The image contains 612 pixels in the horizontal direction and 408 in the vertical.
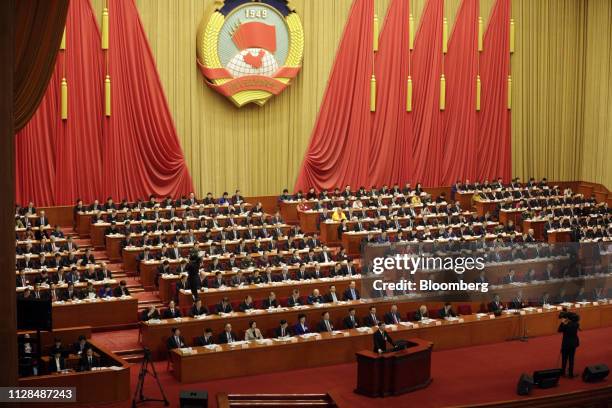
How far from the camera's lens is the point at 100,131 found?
19312 millimetres

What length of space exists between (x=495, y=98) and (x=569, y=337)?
11.8 meters

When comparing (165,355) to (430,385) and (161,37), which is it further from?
(161,37)

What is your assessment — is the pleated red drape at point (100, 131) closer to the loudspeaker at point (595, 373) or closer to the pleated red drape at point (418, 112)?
Result: the pleated red drape at point (418, 112)

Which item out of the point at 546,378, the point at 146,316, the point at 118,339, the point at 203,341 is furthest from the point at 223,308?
the point at 546,378

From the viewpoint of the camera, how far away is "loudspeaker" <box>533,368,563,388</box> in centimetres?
1234

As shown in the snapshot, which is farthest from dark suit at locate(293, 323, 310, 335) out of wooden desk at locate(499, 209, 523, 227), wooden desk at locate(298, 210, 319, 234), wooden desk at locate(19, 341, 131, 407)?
wooden desk at locate(499, 209, 523, 227)

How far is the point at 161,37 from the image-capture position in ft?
65.1

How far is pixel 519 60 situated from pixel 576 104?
7.08 feet

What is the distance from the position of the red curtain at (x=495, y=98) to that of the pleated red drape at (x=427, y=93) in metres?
1.37

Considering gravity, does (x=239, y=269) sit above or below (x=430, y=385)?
above

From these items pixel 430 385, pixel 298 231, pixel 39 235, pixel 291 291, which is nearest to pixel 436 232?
pixel 298 231

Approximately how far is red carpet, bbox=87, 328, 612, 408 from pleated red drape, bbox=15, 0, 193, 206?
6794 mm

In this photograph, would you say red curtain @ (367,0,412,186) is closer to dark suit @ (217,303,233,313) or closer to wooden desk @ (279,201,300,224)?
wooden desk @ (279,201,300,224)

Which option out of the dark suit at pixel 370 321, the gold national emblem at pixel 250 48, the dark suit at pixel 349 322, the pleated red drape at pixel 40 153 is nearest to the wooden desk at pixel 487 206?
the gold national emblem at pixel 250 48
